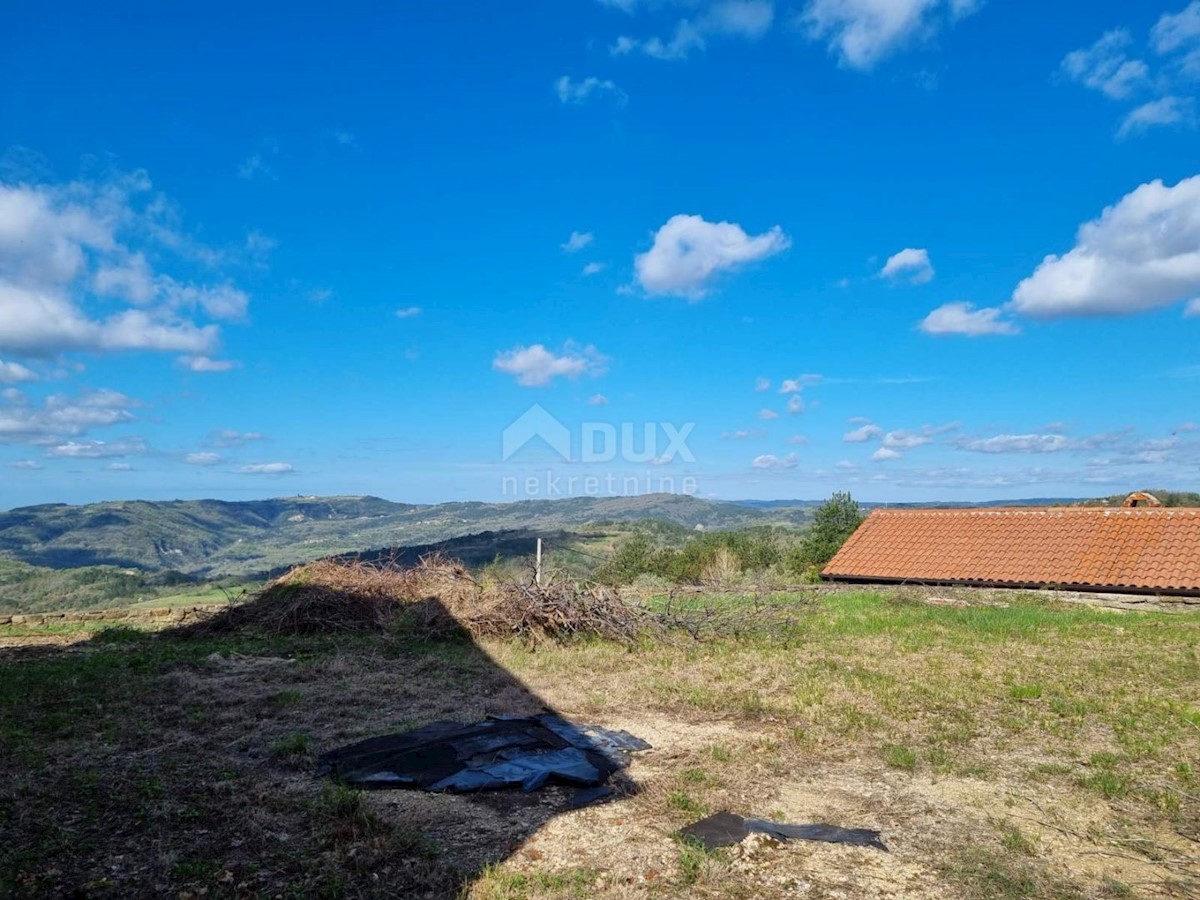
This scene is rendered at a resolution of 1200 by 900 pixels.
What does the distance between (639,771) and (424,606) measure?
701 centimetres

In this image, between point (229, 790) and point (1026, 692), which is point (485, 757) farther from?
point (1026, 692)

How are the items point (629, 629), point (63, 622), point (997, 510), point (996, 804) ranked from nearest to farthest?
1. point (996, 804)
2. point (629, 629)
3. point (63, 622)
4. point (997, 510)

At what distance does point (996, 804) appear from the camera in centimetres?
488

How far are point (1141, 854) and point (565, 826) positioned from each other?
338 cm

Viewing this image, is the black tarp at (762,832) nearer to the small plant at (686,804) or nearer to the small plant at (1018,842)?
the small plant at (686,804)

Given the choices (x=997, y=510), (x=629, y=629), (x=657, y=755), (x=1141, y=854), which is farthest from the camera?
(x=997, y=510)

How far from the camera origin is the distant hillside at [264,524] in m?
70.5

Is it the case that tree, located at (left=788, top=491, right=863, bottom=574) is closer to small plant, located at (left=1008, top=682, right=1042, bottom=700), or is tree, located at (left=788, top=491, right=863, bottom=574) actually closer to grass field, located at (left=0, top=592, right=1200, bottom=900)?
grass field, located at (left=0, top=592, right=1200, bottom=900)

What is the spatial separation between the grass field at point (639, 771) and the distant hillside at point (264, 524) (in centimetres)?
5189

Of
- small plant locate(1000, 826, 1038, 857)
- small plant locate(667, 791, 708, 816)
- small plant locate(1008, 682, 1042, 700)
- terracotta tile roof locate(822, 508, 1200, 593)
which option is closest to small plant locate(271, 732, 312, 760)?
small plant locate(667, 791, 708, 816)

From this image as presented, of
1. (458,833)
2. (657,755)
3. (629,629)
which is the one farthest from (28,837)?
(629,629)

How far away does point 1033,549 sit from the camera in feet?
55.5

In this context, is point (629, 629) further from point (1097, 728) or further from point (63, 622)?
point (63, 622)

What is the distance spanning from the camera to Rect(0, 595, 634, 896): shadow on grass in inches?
151
